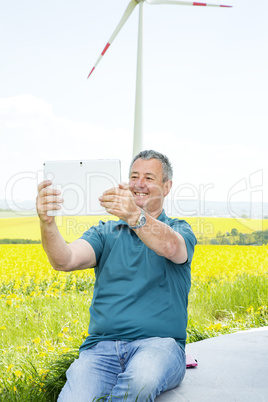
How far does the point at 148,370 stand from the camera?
2.24 meters

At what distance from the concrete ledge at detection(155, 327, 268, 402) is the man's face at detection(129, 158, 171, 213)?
1.05m

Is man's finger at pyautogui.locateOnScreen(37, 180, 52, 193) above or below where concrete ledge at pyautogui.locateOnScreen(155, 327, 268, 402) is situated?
above

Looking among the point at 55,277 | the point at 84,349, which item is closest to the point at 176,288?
the point at 84,349

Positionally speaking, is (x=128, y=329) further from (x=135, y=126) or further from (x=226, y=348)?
(x=135, y=126)

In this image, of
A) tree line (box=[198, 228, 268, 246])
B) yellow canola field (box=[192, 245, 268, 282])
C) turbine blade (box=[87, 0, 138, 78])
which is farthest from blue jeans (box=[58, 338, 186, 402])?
turbine blade (box=[87, 0, 138, 78])

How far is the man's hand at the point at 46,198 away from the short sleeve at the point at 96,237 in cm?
45

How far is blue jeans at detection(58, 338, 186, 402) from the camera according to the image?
7.34 ft

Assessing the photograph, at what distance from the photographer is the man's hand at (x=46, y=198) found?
2.27 metres

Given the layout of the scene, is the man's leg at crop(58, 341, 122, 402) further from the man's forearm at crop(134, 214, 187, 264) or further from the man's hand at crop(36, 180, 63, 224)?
the man's hand at crop(36, 180, 63, 224)

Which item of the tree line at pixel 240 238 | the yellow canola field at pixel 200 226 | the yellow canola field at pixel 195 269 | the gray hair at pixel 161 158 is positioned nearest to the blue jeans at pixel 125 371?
the gray hair at pixel 161 158

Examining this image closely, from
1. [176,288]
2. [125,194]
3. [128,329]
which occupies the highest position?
[125,194]

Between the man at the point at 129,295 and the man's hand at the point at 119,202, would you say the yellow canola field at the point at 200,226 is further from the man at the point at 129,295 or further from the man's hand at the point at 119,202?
the man's hand at the point at 119,202

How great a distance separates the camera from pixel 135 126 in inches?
396

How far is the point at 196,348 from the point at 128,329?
1.12 meters
